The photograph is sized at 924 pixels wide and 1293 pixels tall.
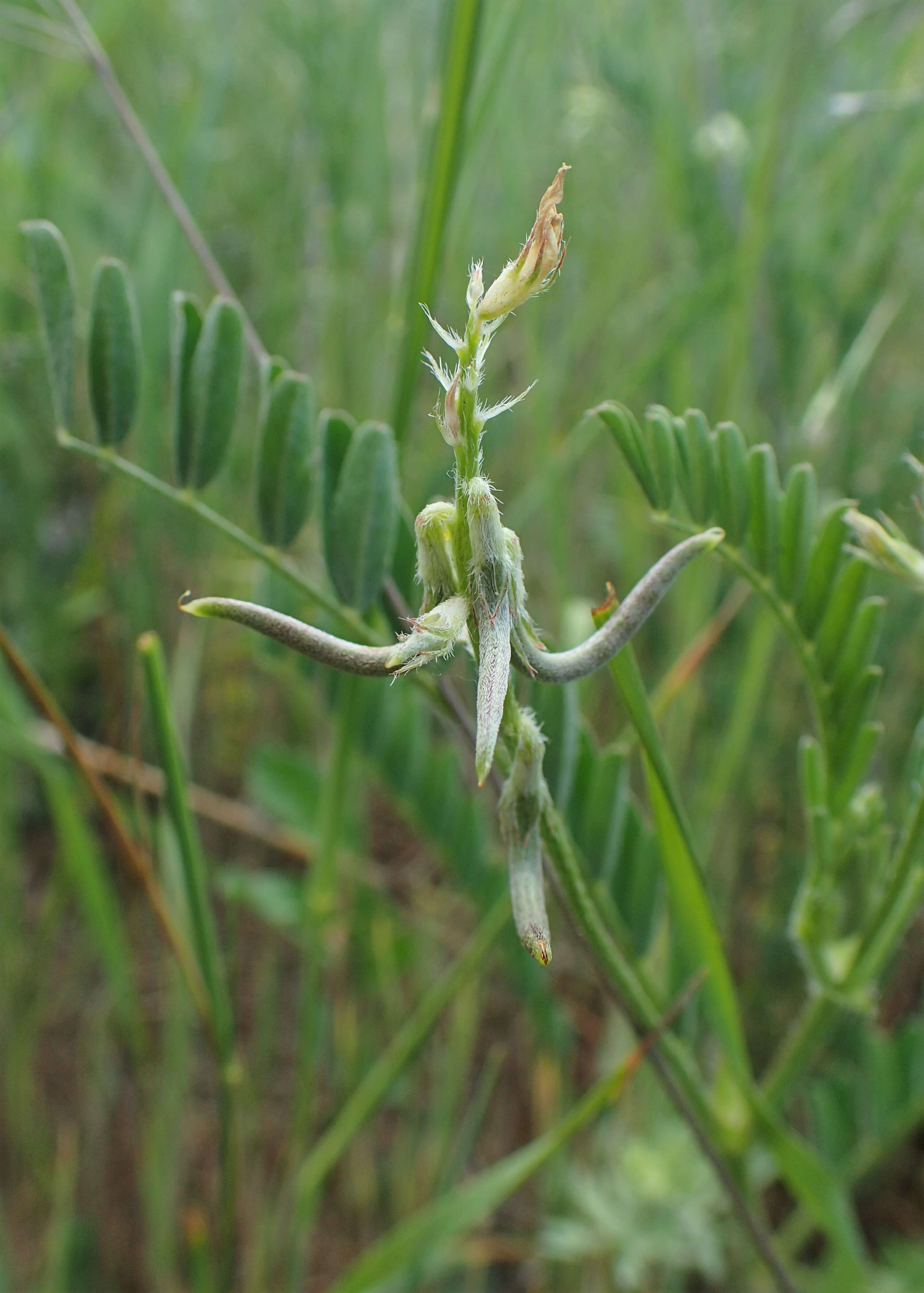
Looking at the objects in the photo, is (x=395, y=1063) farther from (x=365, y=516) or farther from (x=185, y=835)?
(x=365, y=516)

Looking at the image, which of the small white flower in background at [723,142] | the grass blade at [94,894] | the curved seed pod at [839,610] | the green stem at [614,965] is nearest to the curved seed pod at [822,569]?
the curved seed pod at [839,610]

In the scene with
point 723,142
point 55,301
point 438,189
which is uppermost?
point 723,142

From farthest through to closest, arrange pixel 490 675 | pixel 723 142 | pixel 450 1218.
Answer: pixel 723 142 < pixel 450 1218 < pixel 490 675

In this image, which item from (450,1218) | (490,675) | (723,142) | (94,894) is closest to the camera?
(490,675)

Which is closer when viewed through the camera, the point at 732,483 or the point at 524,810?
the point at 524,810

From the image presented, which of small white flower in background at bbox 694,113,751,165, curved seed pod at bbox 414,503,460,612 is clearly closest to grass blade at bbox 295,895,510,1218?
curved seed pod at bbox 414,503,460,612

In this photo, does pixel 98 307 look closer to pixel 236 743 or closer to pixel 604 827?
pixel 604 827

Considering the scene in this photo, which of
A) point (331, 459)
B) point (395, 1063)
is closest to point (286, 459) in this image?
point (331, 459)

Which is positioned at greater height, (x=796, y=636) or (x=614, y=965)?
(x=796, y=636)
